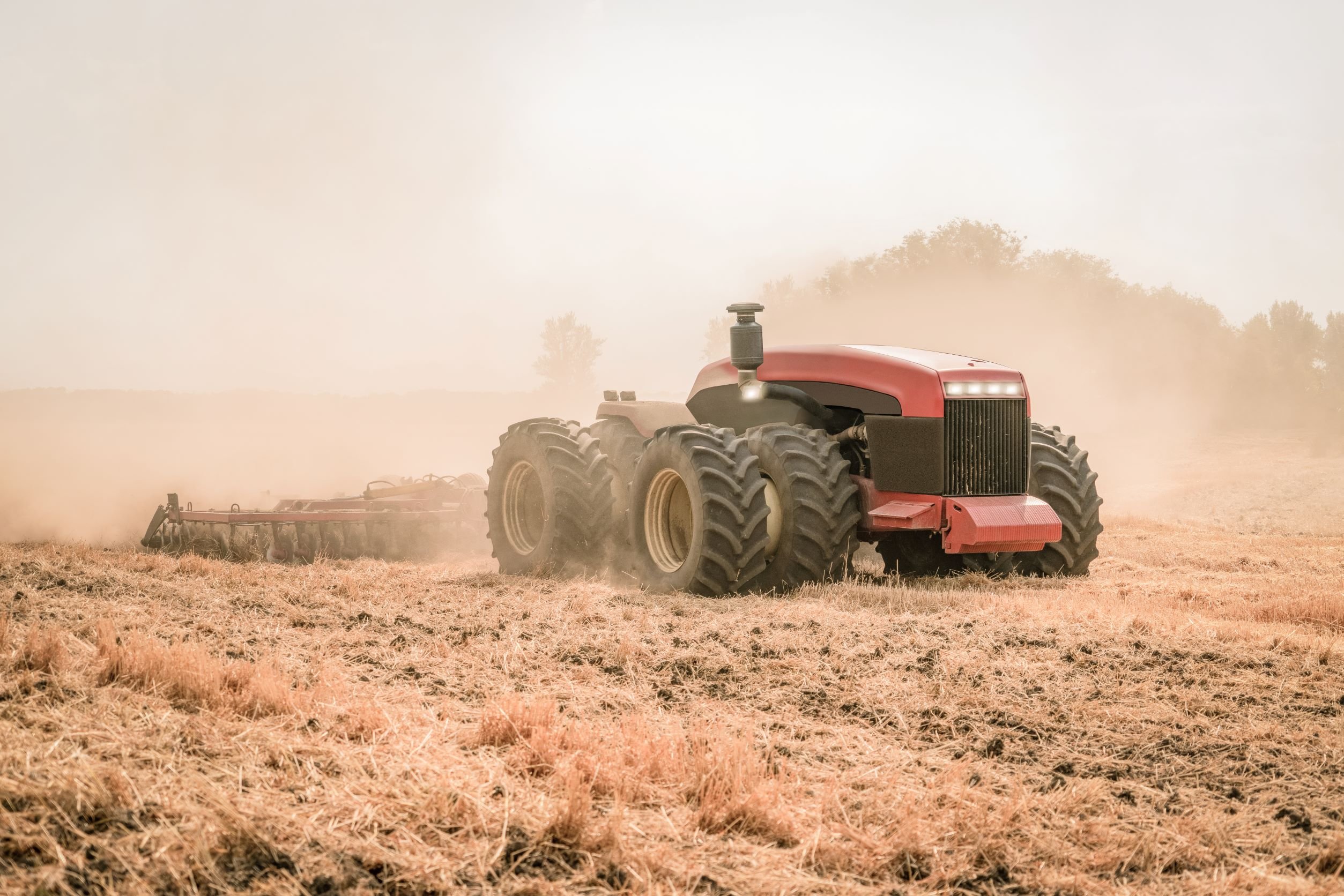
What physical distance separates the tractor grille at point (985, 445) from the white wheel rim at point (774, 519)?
1240 millimetres

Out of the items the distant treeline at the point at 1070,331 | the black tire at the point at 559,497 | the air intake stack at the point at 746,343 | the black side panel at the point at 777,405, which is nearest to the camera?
the black side panel at the point at 777,405

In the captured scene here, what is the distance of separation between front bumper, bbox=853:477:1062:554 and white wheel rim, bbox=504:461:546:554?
3.58 metres

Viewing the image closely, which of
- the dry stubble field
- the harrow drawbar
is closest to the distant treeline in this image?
the harrow drawbar

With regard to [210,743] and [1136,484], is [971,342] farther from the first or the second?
[210,743]

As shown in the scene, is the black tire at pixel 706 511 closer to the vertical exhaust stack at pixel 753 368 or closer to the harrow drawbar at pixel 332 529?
the vertical exhaust stack at pixel 753 368

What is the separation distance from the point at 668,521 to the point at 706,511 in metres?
1.19

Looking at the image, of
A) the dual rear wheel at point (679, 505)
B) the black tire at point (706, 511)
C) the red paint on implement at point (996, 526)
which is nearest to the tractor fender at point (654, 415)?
the dual rear wheel at point (679, 505)

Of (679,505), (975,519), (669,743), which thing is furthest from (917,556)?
(669,743)

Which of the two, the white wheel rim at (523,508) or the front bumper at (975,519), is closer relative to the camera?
the front bumper at (975,519)

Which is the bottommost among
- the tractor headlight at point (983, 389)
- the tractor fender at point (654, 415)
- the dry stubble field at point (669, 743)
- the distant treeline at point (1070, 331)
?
the dry stubble field at point (669, 743)

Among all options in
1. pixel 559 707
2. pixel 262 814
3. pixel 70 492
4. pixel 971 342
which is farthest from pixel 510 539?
pixel 971 342

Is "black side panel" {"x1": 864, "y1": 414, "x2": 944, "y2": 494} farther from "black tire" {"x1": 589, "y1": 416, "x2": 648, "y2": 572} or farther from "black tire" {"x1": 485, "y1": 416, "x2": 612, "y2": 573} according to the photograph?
"black tire" {"x1": 485, "y1": 416, "x2": 612, "y2": 573}

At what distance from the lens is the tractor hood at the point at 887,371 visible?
862 centimetres

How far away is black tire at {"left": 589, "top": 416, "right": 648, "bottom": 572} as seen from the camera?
10.1 meters
